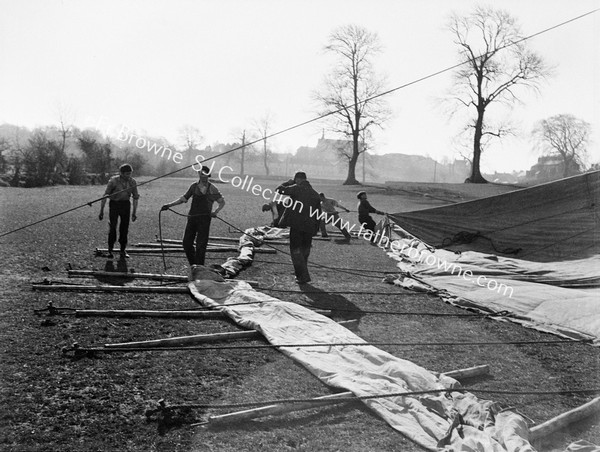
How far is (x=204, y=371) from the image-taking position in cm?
484

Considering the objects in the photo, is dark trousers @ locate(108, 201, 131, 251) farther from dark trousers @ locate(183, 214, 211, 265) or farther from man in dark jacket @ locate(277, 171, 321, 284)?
man in dark jacket @ locate(277, 171, 321, 284)

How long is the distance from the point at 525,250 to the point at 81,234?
10.5 meters

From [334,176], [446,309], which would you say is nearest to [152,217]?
[446,309]

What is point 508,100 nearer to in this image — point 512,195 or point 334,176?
point 512,195

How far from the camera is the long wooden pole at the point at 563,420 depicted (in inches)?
147

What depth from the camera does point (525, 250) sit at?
11297mm

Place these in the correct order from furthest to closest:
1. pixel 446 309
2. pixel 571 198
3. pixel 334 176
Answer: pixel 334 176 → pixel 571 198 → pixel 446 309

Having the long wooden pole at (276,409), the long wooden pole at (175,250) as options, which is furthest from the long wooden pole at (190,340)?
the long wooden pole at (175,250)

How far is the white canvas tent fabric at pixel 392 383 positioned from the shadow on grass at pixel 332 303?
80 centimetres

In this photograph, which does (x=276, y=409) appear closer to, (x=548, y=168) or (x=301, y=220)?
(x=301, y=220)

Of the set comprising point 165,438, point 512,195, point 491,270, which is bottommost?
point 165,438

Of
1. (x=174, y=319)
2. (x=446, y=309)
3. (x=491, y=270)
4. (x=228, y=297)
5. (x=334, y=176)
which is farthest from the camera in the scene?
(x=334, y=176)

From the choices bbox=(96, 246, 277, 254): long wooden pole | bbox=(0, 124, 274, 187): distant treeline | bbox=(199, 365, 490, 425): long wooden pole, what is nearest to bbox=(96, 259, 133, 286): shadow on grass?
bbox=(96, 246, 277, 254): long wooden pole

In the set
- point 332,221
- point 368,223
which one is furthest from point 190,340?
point 332,221
